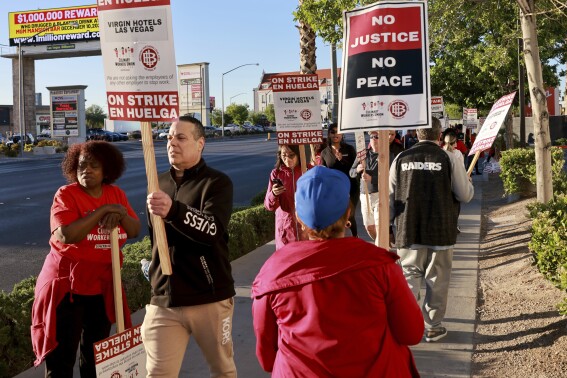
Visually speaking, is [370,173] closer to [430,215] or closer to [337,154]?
[337,154]

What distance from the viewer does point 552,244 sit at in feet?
20.3

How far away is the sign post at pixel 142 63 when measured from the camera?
3.53 m

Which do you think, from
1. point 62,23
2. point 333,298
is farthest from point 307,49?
point 62,23

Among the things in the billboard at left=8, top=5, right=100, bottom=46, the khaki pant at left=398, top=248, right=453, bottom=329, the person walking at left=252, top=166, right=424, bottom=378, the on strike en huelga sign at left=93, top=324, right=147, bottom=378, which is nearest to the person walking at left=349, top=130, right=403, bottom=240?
the khaki pant at left=398, top=248, right=453, bottom=329

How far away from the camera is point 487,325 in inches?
257

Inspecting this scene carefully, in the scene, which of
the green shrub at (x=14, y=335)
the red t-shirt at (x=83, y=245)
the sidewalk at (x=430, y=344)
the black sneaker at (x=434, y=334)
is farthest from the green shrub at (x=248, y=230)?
the red t-shirt at (x=83, y=245)

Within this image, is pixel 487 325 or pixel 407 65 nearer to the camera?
pixel 407 65

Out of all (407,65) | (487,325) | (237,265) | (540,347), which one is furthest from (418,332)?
(237,265)

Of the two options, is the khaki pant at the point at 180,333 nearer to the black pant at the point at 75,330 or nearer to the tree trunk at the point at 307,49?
the black pant at the point at 75,330

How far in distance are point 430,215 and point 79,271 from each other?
9.75ft

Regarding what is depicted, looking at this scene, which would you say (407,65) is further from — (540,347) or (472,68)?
(472,68)

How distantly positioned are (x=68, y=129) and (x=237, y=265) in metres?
46.2

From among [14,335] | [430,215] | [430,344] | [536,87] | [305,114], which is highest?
[536,87]

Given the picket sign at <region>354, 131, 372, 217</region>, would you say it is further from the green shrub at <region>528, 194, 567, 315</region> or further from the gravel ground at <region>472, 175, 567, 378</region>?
the green shrub at <region>528, 194, 567, 315</region>
